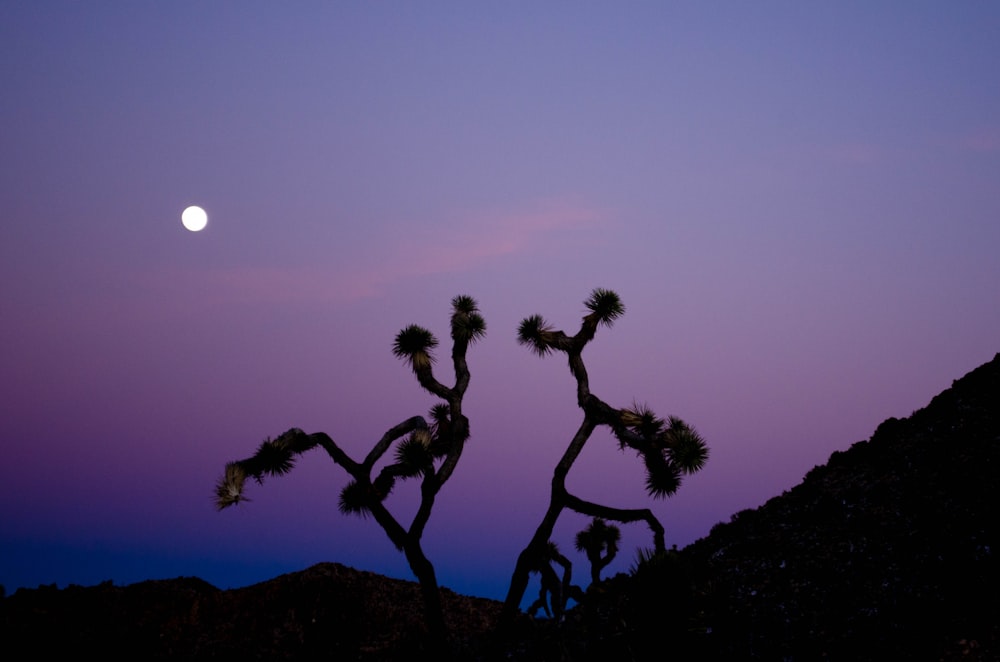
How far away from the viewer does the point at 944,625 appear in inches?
634

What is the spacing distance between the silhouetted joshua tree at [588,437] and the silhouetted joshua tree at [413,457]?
5.64 ft

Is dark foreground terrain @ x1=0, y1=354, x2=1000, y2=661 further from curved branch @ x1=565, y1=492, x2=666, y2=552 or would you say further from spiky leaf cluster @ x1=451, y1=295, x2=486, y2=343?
spiky leaf cluster @ x1=451, y1=295, x2=486, y2=343

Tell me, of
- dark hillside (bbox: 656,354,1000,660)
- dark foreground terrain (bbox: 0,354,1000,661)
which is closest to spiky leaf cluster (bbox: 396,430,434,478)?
dark foreground terrain (bbox: 0,354,1000,661)

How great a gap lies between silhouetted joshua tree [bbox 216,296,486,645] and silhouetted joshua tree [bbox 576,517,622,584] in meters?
5.66

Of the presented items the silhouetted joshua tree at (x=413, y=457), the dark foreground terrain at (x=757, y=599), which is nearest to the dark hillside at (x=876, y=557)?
the dark foreground terrain at (x=757, y=599)

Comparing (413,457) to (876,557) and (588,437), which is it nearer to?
(588,437)

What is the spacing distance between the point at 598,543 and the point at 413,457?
739 cm

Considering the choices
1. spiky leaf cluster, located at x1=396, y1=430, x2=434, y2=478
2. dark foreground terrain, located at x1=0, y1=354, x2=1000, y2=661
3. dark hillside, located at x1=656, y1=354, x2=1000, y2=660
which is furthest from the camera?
spiky leaf cluster, located at x1=396, y1=430, x2=434, y2=478

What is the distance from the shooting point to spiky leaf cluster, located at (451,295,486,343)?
2220 centimetres

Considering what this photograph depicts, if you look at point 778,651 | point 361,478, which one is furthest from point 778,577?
point 361,478

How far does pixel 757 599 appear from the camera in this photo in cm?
1881

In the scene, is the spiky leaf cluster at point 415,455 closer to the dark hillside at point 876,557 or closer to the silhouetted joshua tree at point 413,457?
the silhouetted joshua tree at point 413,457

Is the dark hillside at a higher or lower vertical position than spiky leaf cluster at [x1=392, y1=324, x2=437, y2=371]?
lower

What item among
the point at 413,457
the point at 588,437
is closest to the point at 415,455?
the point at 413,457
